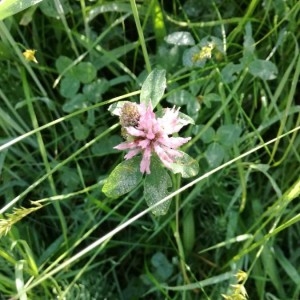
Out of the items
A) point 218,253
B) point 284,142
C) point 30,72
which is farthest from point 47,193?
point 284,142

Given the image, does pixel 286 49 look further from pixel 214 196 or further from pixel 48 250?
pixel 48 250

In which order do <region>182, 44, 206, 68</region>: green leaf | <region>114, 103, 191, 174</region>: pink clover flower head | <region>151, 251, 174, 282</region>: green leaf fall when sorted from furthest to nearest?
<region>151, 251, 174, 282</region>: green leaf
<region>182, 44, 206, 68</region>: green leaf
<region>114, 103, 191, 174</region>: pink clover flower head

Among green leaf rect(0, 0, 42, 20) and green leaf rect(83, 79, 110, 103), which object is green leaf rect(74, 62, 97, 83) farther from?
green leaf rect(0, 0, 42, 20)

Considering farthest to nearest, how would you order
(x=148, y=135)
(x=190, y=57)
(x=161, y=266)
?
(x=161, y=266) < (x=190, y=57) < (x=148, y=135)

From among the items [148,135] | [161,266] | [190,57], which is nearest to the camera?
[148,135]

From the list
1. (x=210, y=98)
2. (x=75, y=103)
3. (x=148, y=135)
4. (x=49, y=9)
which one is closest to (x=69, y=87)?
(x=75, y=103)

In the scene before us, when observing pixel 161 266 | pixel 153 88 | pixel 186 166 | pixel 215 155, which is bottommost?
pixel 161 266

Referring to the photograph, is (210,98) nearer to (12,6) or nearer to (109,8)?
(109,8)

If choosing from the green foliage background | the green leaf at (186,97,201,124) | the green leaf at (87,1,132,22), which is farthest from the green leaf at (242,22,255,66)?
the green leaf at (87,1,132,22)
